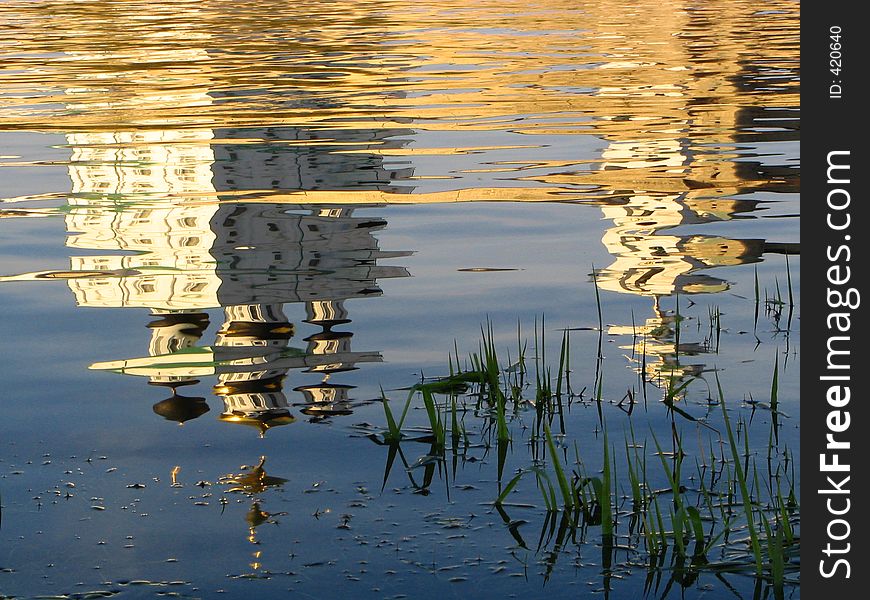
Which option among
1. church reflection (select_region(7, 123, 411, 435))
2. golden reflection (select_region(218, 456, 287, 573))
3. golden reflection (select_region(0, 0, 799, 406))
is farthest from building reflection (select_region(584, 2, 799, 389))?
golden reflection (select_region(218, 456, 287, 573))

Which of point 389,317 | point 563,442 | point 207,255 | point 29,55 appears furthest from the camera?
point 29,55

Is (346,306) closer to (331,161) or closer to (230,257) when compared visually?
(230,257)

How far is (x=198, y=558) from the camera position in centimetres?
564

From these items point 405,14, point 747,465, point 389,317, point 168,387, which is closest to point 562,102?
point 389,317

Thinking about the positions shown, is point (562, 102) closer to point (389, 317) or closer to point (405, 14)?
point (389, 317)

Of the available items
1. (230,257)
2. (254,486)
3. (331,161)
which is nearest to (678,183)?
(331,161)

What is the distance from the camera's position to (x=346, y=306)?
10.1 meters

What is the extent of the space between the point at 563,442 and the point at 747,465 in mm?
974

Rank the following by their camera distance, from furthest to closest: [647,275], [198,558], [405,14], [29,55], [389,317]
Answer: [405,14] → [29,55] → [647,275] → [389,317] → [198,558]

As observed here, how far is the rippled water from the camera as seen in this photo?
578 cm

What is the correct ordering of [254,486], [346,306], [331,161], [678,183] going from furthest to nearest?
[331,161]
[678,183]
[346,306]
[254,486]
